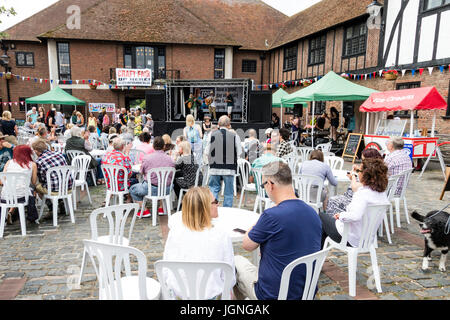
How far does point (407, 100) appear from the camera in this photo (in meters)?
8.62

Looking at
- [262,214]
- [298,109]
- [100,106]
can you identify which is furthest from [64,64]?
[262,214]

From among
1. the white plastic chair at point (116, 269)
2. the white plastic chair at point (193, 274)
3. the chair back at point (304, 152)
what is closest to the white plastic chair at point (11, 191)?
the white plastic chair at point (116, 269)

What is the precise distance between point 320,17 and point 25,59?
60.1 ft

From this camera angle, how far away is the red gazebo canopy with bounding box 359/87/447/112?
8.18 m

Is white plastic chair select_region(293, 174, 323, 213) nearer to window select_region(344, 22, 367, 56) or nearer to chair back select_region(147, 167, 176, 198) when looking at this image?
chair back select_region(147, 167, 176, 198)

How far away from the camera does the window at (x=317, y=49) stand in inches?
626

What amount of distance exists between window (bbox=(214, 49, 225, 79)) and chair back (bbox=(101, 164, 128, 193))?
1700cm

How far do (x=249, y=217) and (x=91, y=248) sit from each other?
1.52 meters

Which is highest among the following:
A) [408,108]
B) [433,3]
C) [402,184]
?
[433,3]

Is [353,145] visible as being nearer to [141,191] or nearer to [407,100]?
[407,100]

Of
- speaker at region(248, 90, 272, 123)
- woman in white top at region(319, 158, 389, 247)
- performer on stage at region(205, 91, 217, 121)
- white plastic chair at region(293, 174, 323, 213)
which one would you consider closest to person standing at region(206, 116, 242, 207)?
white plastic chair at region(293, 174, 323, 213)
